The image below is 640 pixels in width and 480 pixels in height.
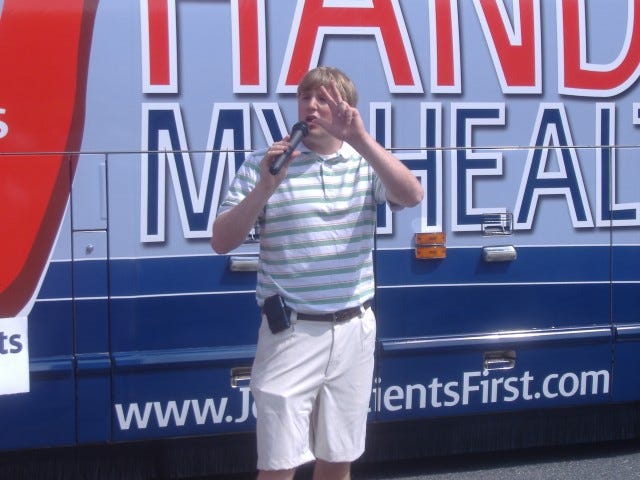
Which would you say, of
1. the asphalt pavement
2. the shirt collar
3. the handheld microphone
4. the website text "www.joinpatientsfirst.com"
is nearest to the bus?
the website text "www.joinpatientsfirst.com"

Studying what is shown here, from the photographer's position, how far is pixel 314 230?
104 inches

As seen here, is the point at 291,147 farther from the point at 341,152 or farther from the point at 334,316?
the point at 334,316

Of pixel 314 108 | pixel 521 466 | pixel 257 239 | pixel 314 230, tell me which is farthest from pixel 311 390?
pixel 521 466

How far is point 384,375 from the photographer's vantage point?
378cm

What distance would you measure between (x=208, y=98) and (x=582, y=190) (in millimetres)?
1556

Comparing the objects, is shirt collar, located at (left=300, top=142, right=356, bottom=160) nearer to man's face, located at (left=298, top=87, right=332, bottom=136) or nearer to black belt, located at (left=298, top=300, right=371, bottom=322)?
man's face, located at (left=298, top=87, right=332, bottom=136)

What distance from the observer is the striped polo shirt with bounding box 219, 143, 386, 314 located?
264 cm

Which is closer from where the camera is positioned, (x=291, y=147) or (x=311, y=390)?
(x=291, y=147)

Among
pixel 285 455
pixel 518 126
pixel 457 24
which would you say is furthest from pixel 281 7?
pixel 285 455

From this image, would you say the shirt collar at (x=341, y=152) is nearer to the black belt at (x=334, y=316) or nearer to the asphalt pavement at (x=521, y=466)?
the black belt at (x=334, y=316)

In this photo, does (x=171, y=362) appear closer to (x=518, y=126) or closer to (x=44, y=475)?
(x=44, y=475)

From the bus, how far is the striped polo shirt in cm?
93

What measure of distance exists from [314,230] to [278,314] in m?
0.25

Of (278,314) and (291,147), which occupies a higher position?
(291,147)
